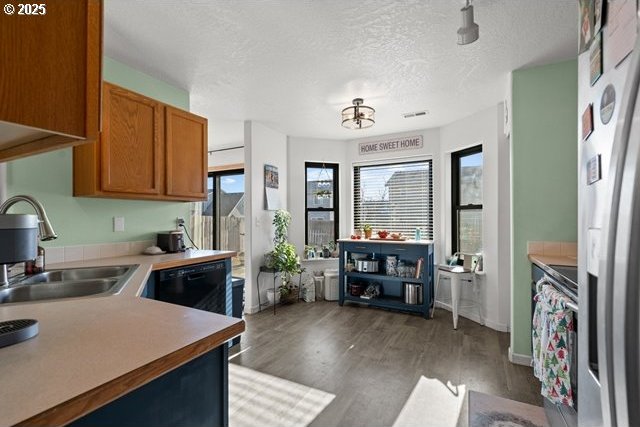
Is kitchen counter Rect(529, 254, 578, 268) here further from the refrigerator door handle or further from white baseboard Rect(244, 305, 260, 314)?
white baseboard Rect(244, 305, 260, 314)

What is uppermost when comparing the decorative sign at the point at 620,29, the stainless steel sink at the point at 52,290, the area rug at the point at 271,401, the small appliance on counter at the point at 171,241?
the decorative sign at the point at 620,29

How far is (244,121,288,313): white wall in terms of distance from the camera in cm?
380

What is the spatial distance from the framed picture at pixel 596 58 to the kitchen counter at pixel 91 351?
3.68 ft

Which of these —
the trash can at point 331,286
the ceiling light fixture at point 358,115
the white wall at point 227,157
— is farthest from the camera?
the white wall at point 227,157

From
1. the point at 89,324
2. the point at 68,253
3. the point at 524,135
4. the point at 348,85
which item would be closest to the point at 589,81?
the point at 89,324

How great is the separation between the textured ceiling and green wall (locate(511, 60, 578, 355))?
0.21 metres

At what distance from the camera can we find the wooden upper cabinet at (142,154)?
6.78 ft

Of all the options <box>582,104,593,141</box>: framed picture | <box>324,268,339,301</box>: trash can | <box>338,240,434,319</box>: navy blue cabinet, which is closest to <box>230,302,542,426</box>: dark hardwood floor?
<box>338,240,434,319</box>: navy blue cabinet

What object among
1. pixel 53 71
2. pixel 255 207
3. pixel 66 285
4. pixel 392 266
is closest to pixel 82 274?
pixel 66 285

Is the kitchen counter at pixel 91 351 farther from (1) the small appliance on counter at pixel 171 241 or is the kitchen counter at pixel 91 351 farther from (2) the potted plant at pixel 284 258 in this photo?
(2) the potted plant at pixel 284 258

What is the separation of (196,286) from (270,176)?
7.20 feet

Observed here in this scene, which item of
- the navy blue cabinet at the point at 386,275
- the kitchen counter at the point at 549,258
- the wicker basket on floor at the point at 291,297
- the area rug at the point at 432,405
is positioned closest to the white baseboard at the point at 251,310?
Answer: the wicker basket on floor at the point at 291,297

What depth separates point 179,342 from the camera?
73cm

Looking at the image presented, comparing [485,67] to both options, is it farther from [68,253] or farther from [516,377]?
[68,253]
